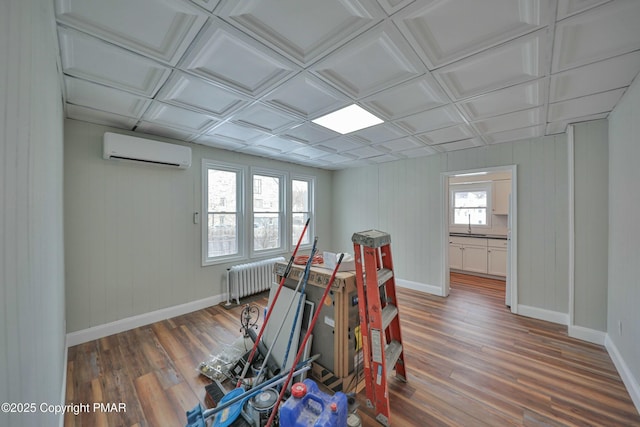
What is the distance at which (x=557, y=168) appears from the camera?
3139 millimetres

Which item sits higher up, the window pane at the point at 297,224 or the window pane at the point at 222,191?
the window pane at the point at 222,191

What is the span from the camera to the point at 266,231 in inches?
177

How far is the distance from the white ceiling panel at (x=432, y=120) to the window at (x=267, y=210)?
2.58 meters

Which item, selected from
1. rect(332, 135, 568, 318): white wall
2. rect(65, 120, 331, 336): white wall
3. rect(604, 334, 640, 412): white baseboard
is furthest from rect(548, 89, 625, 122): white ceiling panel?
rect(65, 120, 331, 336): white wall

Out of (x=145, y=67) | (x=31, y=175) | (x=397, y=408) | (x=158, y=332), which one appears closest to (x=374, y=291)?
(x=397, y=408)

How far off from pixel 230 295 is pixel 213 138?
2419 millimetres

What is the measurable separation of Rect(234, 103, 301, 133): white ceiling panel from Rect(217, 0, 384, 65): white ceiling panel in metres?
0.86

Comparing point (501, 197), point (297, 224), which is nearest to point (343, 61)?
point (297, 224)

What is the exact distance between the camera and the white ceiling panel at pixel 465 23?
1199 mm

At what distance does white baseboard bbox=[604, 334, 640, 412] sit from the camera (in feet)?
5.92

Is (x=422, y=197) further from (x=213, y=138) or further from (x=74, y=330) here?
(x=74, y=330)

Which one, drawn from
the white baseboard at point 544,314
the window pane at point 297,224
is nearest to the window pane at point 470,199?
the white baseboard at point 544,314

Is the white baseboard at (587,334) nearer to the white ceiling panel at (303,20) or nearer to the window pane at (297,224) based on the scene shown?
the white ceiling panel at (303,20)

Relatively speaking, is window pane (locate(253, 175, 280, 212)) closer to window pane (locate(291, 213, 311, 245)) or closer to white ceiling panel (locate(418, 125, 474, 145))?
window pane (locate(291, 213, 311, 245))
